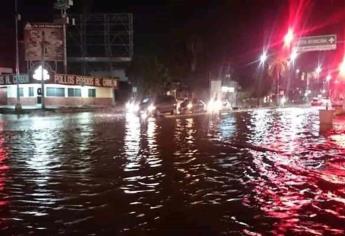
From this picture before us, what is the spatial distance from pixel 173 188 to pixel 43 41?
50.0 m

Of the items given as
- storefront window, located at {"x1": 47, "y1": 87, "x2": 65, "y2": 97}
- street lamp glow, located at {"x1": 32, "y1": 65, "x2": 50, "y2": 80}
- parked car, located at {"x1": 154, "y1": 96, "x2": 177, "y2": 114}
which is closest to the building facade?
storefront window, located at {"x1": 47, "y1": 87, "x2": 65, "y2": 97}

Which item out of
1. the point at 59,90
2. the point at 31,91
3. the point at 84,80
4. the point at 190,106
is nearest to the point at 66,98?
the point at 59,90

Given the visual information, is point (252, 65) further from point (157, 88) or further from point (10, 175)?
point (10, 175)

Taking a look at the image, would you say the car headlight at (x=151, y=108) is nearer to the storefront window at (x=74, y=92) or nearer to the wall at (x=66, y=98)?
the wall at (x=66, y=98)

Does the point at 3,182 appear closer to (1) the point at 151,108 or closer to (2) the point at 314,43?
(1) the point at 151,108

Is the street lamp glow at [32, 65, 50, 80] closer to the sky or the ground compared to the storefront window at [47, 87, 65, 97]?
closer to the sky

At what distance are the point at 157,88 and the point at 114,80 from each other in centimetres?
617

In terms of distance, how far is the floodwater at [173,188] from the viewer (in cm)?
848

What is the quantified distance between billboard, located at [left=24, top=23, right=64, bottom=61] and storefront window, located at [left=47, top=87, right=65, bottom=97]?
552cm

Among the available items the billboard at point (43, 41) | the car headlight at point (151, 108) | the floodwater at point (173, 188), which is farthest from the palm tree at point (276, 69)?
the floodwater at point (173, 188)

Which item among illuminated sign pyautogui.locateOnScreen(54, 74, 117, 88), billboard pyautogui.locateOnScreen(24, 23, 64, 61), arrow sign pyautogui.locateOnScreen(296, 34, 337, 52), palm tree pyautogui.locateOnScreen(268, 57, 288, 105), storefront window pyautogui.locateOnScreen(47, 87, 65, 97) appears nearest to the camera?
arrow sign pyautogui.locateOnScreen(296, 34, 337, 52)

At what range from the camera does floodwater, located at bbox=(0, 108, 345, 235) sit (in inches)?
334

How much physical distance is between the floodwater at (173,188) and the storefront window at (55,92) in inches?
1750

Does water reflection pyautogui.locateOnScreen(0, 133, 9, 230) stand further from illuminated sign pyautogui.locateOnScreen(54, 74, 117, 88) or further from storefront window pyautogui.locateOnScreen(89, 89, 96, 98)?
storefront window pyautogui.locateOnScreen(89, 89, 96, 98)
